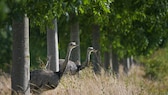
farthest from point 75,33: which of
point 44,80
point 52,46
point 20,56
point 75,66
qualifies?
point 20,56

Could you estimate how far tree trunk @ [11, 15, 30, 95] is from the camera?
941 cm

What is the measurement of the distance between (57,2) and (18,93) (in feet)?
6.93

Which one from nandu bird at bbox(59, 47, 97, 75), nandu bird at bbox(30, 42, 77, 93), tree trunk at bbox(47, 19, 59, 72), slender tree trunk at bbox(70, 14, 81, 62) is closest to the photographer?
nandu bird at bbox(30, 42, 77, 93)

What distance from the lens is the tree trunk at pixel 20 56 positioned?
941 cm

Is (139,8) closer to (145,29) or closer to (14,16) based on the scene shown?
(145,29)

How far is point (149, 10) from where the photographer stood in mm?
17000

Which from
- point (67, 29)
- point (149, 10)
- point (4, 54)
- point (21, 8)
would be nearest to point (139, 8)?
point (149, 10)

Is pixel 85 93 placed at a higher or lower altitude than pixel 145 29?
lower

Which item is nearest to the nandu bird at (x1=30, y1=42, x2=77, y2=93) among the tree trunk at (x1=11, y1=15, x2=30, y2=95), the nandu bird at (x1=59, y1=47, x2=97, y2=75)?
the tree trunk at (x1=11, y1=15, x2=30, y2=95)

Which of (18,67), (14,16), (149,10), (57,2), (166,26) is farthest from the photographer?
(166,26)

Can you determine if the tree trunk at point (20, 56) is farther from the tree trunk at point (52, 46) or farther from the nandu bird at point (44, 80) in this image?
the tree trunk at point (52, 46)

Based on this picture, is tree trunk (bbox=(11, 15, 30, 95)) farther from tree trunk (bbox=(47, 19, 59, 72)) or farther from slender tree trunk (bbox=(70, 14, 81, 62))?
slender tree trunk (bbox=(70, 14, 81, 62))

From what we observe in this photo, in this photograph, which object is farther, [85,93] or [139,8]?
[139,8]

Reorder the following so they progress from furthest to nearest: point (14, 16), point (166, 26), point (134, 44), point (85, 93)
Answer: point (134, 44) → point (166, 26) → point (85, 93) → point (14, 16)
